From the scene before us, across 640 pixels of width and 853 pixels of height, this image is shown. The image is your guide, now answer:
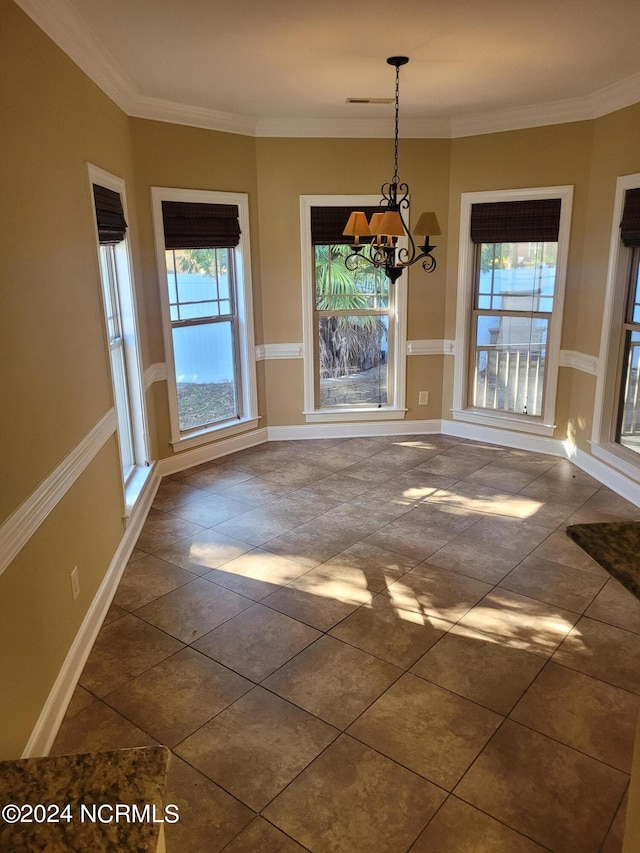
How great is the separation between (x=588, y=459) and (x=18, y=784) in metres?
4.74

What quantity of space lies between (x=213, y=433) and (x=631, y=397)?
11.2 feet

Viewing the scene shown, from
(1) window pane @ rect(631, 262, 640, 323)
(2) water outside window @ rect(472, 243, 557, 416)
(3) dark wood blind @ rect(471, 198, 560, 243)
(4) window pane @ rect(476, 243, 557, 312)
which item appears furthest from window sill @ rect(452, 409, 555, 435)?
(3) dark wood blind @ rect(471, 198, 560, 243)

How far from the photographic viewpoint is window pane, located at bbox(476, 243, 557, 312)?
543cm

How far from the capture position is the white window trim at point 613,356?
461 cm

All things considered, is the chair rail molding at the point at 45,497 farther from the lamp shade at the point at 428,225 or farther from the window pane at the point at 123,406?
the lamp shade at the point at 428,225

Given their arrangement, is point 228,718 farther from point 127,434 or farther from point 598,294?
point 598,294

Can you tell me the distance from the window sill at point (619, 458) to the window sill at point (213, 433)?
9.84 ft

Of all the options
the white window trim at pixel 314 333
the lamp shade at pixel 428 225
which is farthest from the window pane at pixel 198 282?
the lamp shade at pixel 428 225

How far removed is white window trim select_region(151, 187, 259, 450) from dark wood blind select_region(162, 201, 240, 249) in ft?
0.16

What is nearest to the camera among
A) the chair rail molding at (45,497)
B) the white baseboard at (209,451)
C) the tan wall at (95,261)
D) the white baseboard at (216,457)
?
the chair rail molding at (45,497)

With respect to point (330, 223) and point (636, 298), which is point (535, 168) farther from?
point (330, 223)

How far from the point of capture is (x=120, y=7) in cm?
287

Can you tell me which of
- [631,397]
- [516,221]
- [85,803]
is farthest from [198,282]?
[85,803]

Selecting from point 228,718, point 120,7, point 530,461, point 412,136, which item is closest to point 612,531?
point 228,718
